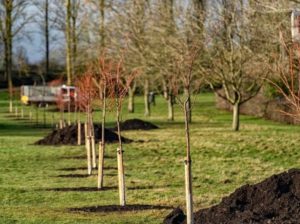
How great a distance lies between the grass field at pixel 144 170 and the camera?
12423mm

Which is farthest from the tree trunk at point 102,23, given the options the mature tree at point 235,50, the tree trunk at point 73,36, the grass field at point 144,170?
A: the grass field at point 144,170

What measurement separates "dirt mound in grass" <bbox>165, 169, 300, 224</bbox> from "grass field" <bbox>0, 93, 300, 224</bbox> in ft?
5.51

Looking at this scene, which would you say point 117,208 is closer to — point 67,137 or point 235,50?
point 67,137

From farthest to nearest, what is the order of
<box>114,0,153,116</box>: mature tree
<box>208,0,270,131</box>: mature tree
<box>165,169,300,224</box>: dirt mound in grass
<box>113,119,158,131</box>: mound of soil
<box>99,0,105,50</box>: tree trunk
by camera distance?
1. <box>99,0,105,50</box>: tree trunk
2. <box>114,0,153,116</box>: mature tree
3. <box>113,119,158,131</box>: mound of soil
4. <box>208,0,270,131</box>: mature tree
5. <box>165,169,300,224</box>: dirt mound in grass

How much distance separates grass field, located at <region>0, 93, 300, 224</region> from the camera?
12.4 metres

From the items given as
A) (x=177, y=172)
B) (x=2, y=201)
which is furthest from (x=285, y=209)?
(x=177, y=172)

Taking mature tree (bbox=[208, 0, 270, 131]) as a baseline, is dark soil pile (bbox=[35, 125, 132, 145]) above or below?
below

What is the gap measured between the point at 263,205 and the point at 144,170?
8949 millimetres

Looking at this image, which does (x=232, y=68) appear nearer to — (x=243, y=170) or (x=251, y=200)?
(x=243, y=170)

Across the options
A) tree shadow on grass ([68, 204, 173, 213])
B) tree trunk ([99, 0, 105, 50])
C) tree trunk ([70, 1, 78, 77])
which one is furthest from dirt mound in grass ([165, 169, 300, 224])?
tree trunk ([70, 1, 78, 77])

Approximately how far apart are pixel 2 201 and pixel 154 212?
10.1 ft

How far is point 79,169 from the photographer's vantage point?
18797 millimetres

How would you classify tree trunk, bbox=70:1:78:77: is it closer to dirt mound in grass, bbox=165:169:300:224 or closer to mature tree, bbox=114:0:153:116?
mature tree, bbox=114:0:153:116

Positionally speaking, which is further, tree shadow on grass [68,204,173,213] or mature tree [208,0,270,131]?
mature tree [208,0,270,131]
